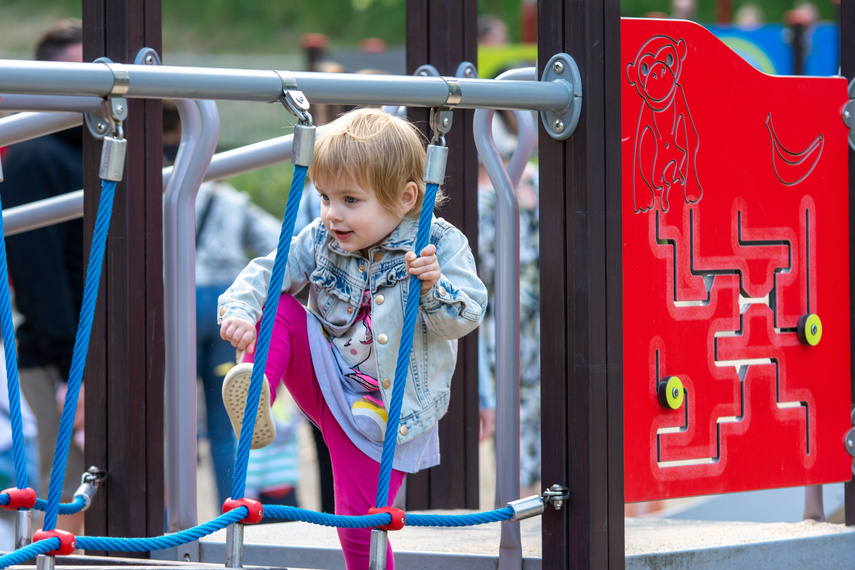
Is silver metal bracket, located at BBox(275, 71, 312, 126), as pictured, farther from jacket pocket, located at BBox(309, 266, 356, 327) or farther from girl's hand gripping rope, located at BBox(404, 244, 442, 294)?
jacket pocket, located at BBox(309, 266, 356, 327)

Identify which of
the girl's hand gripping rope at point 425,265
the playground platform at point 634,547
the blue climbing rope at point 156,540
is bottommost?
the playground platform at point 634,547

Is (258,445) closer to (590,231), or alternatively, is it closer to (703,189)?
(590,231)

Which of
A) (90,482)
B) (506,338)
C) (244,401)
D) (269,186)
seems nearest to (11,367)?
(244,401)

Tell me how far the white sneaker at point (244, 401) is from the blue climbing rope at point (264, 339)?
4.0 inches

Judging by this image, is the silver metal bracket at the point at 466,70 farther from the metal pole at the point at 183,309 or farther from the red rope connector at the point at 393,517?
the red rope connector at the point at 393,517

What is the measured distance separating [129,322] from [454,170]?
3.54ft

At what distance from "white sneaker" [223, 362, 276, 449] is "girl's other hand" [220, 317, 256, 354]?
4 centimetres

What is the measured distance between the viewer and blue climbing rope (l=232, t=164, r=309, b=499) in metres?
1.72

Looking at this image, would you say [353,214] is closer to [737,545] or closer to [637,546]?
[637,546]

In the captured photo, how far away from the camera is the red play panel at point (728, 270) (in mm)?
2170

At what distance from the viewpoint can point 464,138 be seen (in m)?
3.18

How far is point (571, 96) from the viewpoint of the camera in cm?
206

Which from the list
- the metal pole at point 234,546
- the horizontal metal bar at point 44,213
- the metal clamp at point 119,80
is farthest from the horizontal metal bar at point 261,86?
the horizontal metal bar at point 44,213

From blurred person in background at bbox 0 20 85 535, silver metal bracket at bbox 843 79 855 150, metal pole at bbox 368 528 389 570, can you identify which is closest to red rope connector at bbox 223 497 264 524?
metal pole at bbox 368 528 389 570
